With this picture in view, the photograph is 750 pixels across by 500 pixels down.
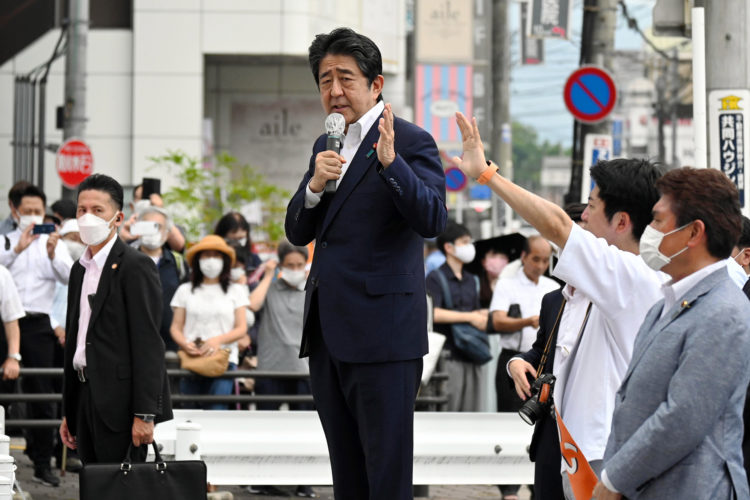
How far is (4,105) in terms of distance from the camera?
94.5 feet

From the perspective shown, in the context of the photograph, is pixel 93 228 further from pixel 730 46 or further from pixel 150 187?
pixel 150 187

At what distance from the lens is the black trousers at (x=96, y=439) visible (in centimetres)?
692

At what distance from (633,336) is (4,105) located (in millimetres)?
25656

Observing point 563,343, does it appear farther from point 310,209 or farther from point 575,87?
point 575,87

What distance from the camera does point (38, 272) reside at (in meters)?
11.2

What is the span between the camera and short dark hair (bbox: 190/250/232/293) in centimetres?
1093

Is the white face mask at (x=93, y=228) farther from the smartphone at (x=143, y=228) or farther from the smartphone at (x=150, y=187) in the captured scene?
the smartphone at (x=150, y=187)

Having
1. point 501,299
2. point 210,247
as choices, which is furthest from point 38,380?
point 501,299

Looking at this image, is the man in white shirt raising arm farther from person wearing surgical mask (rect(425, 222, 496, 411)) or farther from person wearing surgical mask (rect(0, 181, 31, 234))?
person wearing surgical mask (rect(0, 181, 31, 234))

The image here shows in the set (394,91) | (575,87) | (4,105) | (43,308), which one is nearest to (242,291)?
(43,308)

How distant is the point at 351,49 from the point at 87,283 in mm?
2514

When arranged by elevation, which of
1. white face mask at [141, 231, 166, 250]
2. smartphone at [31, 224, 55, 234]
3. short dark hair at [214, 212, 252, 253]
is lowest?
white face mask at [141, 231, 166, 250]

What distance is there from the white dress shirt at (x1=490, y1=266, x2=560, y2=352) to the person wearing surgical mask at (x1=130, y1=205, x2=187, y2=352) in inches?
106

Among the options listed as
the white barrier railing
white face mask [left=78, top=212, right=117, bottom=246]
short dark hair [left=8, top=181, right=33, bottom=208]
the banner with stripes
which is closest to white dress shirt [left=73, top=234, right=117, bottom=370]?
white face mask [left=78, top=212, right=117, bottom=246]
